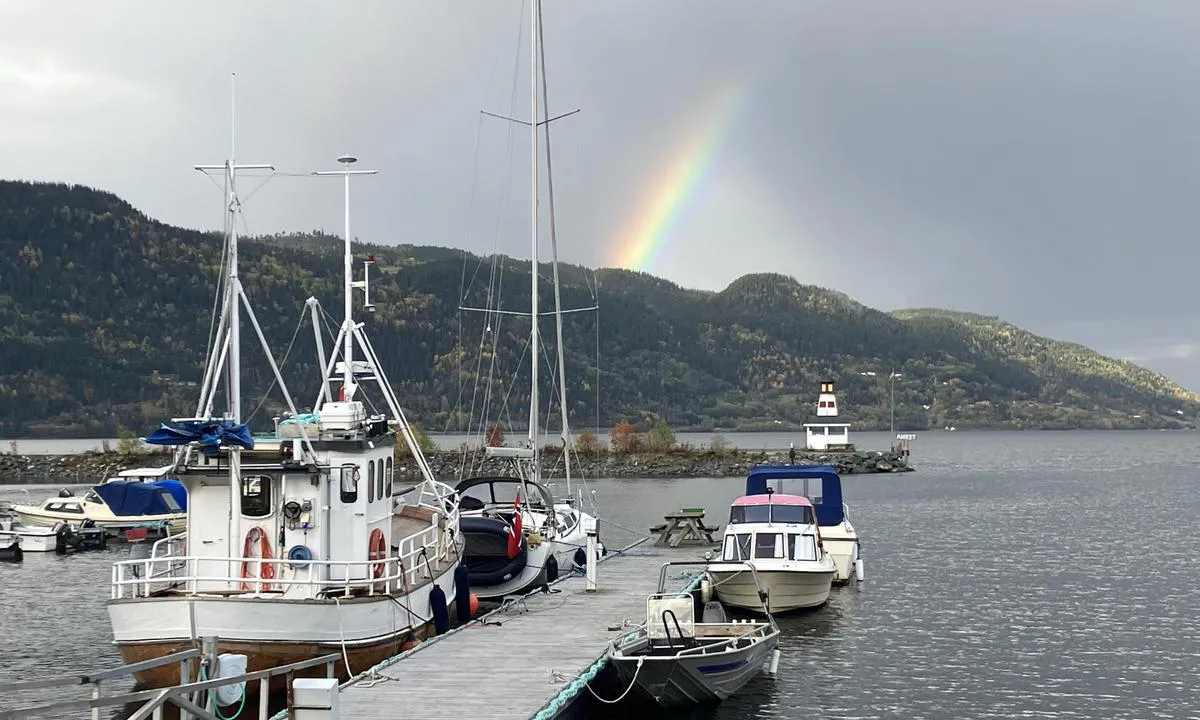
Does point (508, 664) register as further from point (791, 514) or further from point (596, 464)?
point (596, 464)

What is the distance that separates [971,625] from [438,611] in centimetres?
1748

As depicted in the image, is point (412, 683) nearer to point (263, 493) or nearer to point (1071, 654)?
point (263, 493)

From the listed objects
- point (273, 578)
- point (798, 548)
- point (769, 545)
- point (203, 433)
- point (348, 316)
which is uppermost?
point (348, 316)

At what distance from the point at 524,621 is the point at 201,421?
889 cm

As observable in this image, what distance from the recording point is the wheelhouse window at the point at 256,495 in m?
Result: 25.7

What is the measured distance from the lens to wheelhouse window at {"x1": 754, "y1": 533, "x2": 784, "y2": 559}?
36.8 metres

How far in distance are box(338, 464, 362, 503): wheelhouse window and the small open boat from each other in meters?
6.18

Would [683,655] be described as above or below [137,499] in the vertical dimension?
below

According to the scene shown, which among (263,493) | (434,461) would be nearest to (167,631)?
(263,493)

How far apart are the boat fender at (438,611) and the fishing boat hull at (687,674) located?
624cm

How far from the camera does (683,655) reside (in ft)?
79.3

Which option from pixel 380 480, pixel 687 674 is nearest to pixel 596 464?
pixel 380 480

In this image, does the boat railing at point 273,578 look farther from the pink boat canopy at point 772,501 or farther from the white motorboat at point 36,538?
the white motorboat at point 36,538

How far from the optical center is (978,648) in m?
34.6
